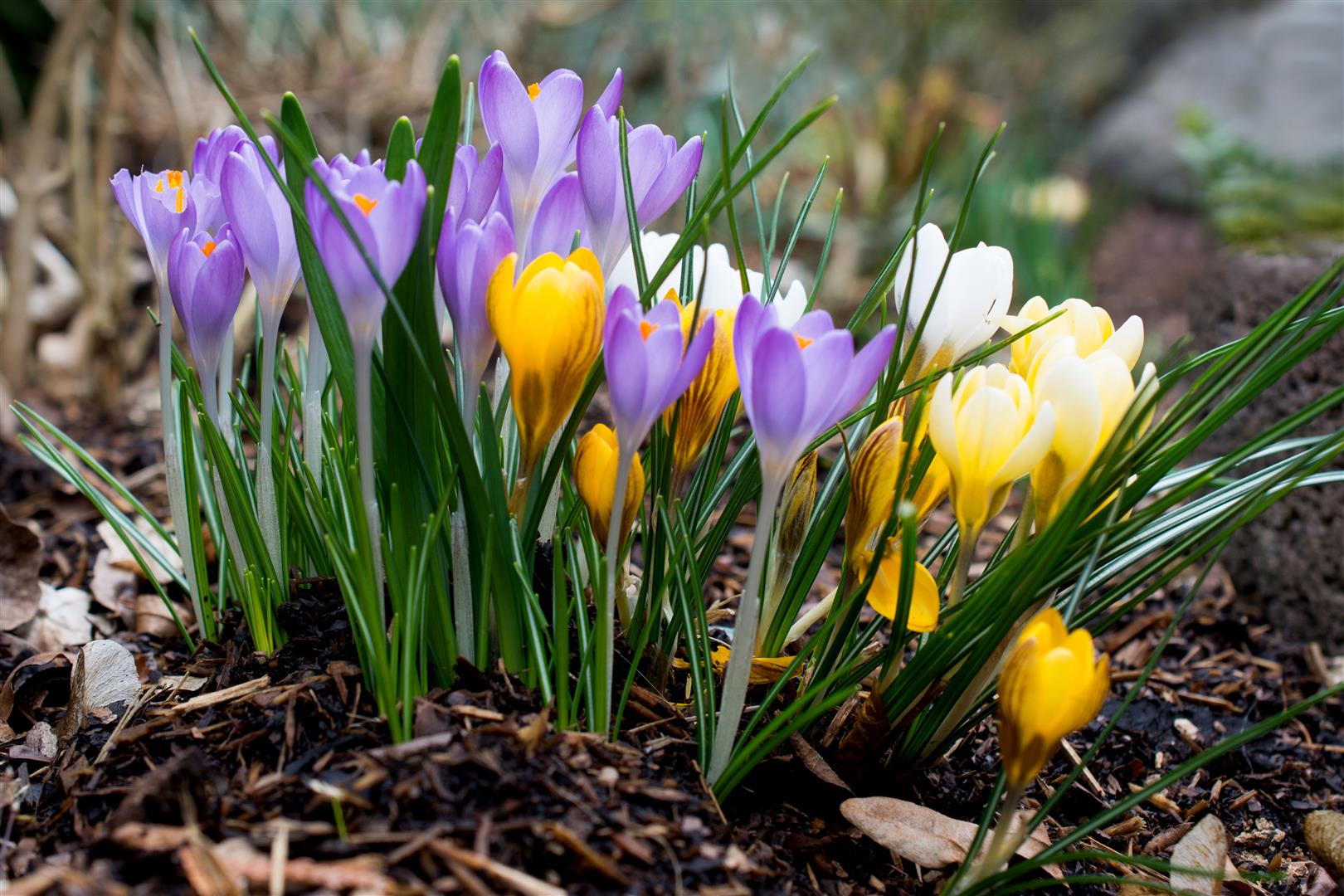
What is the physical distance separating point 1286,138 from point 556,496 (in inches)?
222

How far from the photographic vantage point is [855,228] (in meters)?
4.31

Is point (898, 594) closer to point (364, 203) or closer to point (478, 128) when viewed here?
point (364, 203)

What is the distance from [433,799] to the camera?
30.2 inches

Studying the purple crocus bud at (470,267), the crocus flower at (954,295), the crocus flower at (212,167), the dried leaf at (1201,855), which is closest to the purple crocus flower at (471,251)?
the purple crocus bud at (470,267)

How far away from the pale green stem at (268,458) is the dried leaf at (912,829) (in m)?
0.62

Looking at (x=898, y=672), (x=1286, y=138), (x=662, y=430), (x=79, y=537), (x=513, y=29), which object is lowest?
(x=79, y=537)

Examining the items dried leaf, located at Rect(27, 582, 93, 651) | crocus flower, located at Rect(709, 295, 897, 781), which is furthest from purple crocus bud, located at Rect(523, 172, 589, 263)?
dried leaf, located at Rect(27, 582, 93, 651)

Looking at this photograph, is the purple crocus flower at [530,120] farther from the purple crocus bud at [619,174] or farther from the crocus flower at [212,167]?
the crocus flower at [212,167]

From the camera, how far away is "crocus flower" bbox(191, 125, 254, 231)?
38.3 inches

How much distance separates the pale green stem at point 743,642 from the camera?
79cm

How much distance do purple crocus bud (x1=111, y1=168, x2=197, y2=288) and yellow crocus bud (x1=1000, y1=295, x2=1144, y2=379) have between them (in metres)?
→ 0.78

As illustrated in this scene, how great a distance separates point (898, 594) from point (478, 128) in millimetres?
4282

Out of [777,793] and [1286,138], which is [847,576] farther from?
[1286,138]

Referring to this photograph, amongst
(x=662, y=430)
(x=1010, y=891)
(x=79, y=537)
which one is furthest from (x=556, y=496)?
(x=79, y=537)
